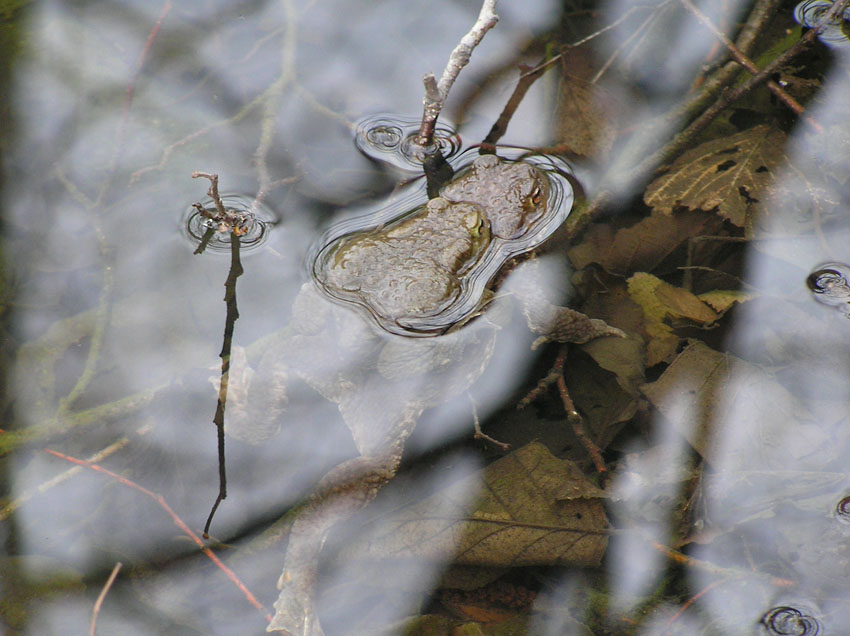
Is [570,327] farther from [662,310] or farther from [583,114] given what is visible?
[583,114]

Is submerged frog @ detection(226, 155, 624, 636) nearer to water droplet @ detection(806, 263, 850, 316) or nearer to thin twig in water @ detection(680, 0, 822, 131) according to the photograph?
water droplet @ detection(806, 263, 850, 316)

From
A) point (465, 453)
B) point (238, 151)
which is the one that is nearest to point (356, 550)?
Result: point (465, 453)

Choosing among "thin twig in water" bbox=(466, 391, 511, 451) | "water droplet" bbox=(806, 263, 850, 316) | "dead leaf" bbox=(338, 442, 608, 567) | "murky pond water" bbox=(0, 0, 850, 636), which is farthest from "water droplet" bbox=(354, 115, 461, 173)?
"water droplet" bbox=(806, 263, 850, 316)

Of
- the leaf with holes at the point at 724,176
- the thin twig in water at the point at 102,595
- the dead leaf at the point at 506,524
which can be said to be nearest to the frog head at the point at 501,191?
the leaf with holes at the point at 724,176

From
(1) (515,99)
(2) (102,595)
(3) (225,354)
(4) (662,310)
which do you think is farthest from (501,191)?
(2) (102,595)

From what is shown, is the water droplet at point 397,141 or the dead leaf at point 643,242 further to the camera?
the water droplet at point 397,141

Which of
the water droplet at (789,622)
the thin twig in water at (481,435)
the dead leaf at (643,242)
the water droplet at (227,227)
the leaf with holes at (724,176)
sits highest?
the water droplet at (227,227)

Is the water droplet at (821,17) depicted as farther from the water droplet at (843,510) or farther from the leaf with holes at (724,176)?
the water droplet at (843,510)
